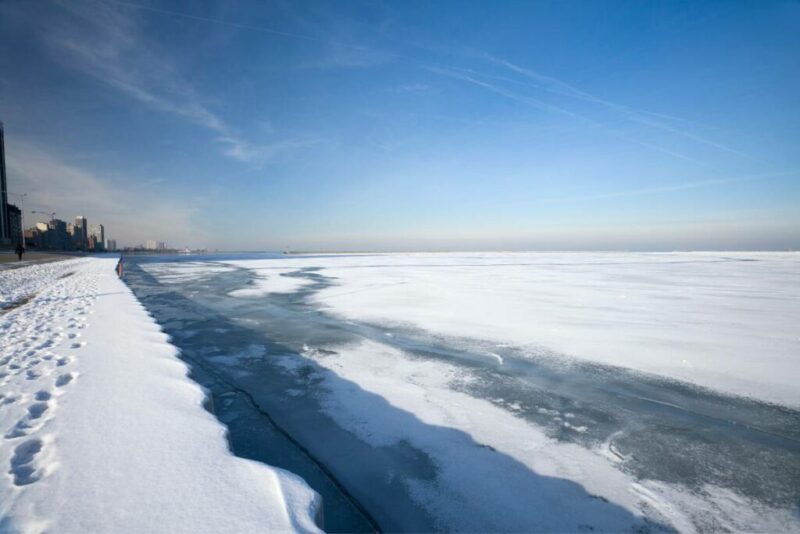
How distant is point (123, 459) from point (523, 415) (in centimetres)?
311

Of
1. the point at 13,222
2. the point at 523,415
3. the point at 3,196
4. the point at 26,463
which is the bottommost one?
the point at 523,415

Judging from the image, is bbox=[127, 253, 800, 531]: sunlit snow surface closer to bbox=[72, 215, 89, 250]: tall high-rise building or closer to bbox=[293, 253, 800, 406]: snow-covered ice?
bbox=[293, 253, 800, 406]: snow-covered ice

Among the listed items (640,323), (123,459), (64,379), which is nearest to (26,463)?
(123,459)

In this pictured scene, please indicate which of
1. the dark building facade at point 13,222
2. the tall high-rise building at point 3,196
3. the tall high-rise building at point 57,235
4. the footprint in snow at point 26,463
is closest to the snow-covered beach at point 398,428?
the footprint in snow at point 26,463

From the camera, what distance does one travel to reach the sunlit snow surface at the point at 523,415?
2125 millimetres

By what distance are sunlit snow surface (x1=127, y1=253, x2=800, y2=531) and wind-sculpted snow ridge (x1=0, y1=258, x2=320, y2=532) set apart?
16.6 inches

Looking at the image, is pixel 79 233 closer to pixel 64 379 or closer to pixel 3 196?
pixel 3 196

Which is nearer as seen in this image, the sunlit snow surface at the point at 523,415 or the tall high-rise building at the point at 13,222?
the sunlit snow surface at the point at 523,415

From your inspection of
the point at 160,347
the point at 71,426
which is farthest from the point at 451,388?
the point at 160,347

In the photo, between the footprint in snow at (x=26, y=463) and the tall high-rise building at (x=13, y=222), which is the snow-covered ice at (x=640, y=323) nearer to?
the footprint in snow at (x=26, y=463)

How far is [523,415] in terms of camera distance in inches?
127

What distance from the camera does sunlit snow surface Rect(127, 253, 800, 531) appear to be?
2.12 m

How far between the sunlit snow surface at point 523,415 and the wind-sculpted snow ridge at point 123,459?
0.42m

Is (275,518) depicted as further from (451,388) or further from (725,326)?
(725,326)
